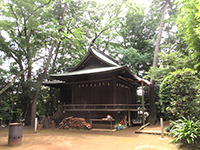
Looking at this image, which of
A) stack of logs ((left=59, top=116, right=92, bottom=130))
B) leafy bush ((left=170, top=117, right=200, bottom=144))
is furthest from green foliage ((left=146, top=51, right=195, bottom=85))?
stack of logs ((left=59, top=116, right=92, bottom=130))

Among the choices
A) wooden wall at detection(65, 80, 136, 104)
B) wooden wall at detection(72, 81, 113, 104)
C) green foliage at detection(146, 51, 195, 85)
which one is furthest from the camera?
wooden wall at detection(72, 81, 113, 104)

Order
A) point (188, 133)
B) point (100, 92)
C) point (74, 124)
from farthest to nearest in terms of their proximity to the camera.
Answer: point (100, 92), point (74, 124), point (188, 133)

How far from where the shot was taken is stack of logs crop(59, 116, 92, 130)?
11.8 m

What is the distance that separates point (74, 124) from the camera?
482 inches

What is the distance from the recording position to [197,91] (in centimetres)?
776

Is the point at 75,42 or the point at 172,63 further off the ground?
the point at 75,42

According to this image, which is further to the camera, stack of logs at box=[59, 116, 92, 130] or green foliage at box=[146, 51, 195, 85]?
stack of logs at box=[59, 116, 92, 130]

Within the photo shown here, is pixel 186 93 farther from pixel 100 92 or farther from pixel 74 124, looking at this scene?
pixel 74 124

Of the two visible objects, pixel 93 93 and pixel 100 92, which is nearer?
pixel 100 92

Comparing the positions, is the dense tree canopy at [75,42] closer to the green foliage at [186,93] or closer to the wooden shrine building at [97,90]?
the green foliage at [186,93]

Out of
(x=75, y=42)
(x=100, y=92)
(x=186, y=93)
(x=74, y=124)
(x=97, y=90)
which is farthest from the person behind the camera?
(x=75, y=42)

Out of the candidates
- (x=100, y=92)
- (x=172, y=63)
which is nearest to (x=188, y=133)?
(x=172, y=63)

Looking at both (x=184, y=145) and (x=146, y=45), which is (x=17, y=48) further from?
(x=146, y=45)

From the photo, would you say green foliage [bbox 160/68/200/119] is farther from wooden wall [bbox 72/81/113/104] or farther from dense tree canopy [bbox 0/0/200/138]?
wooden wall [bbox 72/81/113/104]
